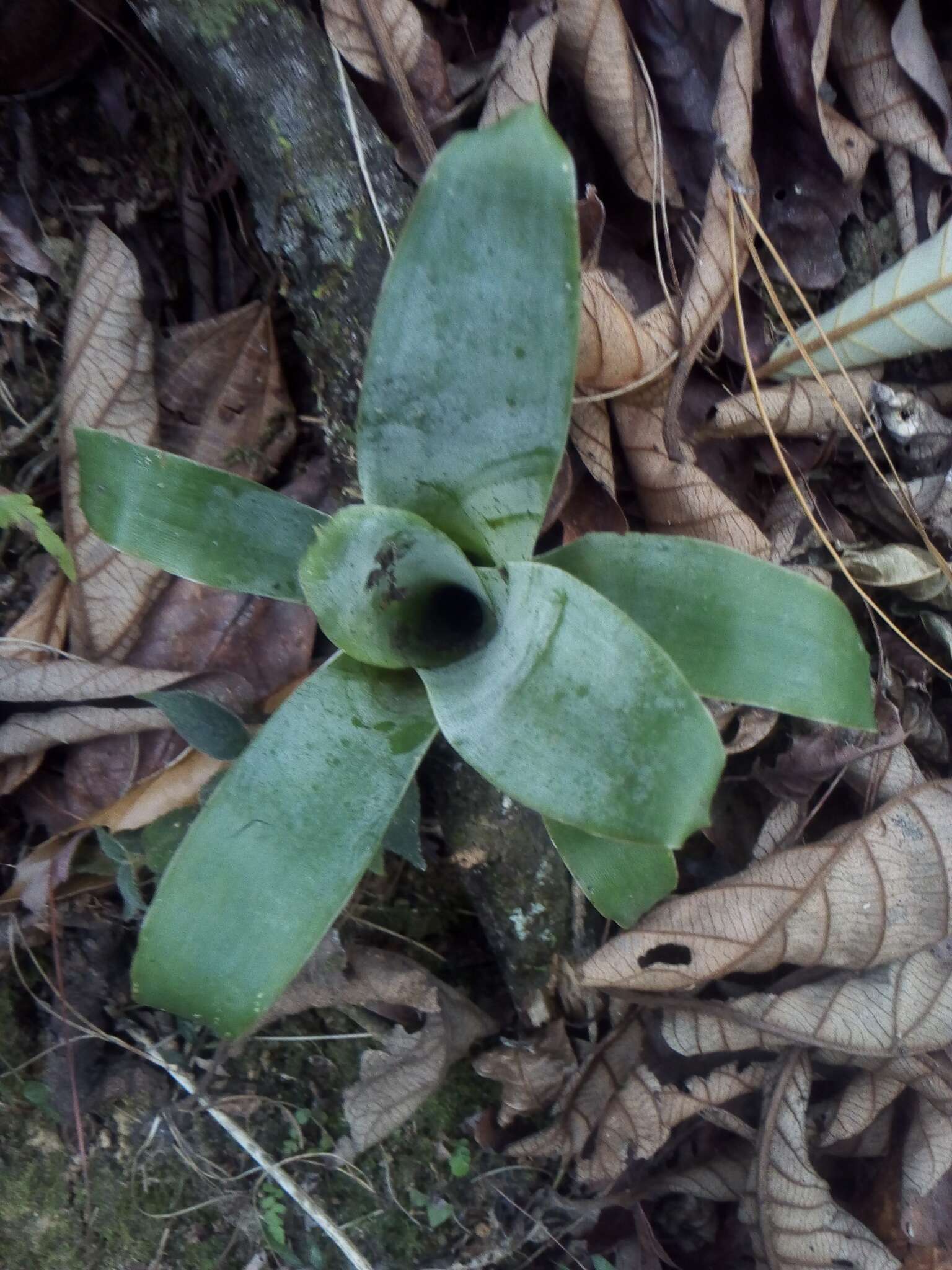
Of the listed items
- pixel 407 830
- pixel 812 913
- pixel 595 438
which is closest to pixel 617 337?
pixel 595 438

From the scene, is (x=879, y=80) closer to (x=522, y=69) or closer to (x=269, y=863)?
(x=522, y=69)

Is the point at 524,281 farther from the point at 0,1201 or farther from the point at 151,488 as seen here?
the point at 0,1201

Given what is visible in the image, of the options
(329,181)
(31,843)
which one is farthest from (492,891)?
(329,181)

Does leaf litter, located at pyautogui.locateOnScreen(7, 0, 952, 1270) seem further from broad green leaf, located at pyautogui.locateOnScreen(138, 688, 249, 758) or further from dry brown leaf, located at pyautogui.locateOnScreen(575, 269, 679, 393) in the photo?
broad green leaf, located at pyautogui.locateOnScreen(138, 688, 249, 758)

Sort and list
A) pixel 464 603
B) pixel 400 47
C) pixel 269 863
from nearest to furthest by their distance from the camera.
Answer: pixel 269 863, pixel 464 603, pixel 400 47

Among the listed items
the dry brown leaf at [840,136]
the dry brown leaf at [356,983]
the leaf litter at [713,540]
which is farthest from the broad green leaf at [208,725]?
the dry brown leaf at [840,136]

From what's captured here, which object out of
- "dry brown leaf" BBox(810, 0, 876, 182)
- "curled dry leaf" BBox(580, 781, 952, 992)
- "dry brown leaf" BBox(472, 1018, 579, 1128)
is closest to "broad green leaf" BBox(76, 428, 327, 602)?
"curled dry leaf" BBox(580, 781, 952, 992)

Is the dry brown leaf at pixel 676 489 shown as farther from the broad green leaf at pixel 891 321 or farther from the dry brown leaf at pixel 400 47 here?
the dry brown leaf at pixel 400 47
